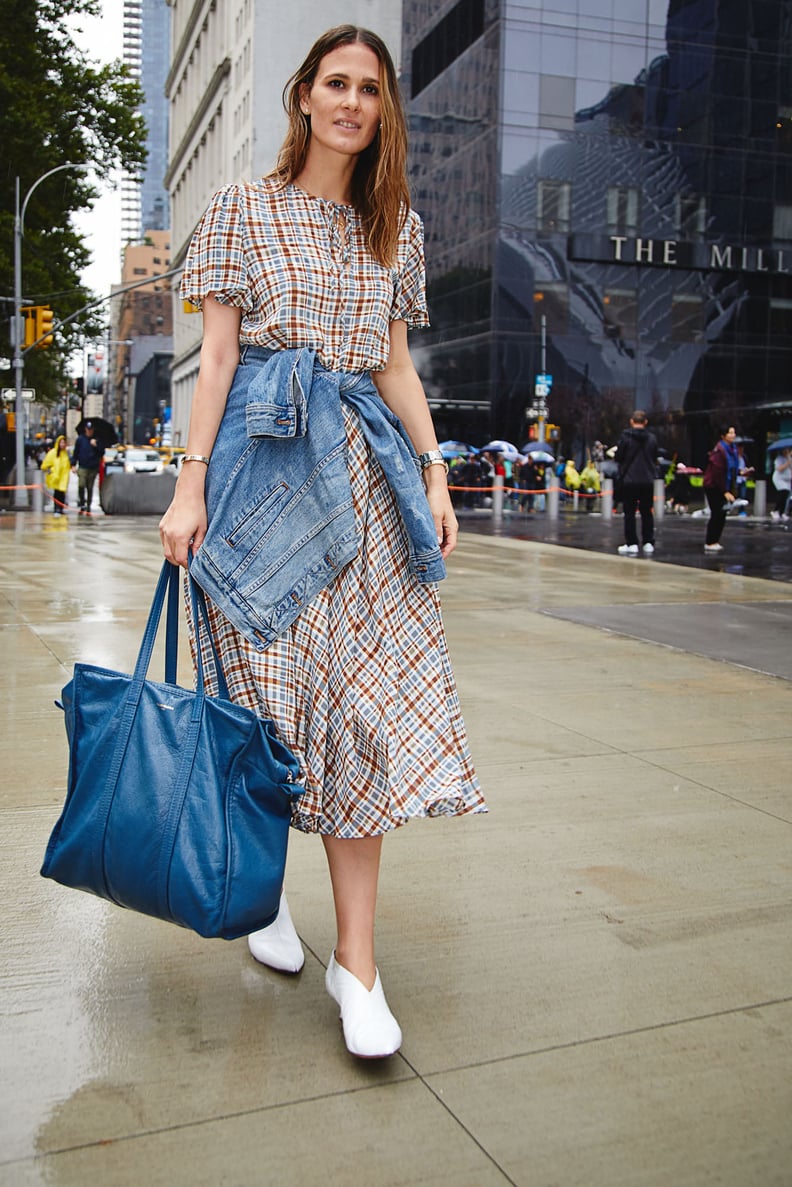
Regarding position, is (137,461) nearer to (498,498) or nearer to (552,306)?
(552,306)

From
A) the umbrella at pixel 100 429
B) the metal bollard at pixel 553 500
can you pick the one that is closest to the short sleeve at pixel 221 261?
the umbrella at pixel 100 429

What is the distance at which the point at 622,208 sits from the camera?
4428 centimetres

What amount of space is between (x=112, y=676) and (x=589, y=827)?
2002 mm

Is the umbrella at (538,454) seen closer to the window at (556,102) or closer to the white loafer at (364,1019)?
the window at (556,102)

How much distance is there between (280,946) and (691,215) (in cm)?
4635

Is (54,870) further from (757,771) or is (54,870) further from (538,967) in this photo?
(757,771)

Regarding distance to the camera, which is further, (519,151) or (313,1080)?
(519,151)

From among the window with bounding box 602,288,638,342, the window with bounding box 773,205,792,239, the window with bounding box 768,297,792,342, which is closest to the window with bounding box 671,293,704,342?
the window with bounding box 602,288,638,342

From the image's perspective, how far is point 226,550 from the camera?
8.21 feet

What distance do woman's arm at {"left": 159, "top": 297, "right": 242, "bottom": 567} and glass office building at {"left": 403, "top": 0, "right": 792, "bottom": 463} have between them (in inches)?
1605

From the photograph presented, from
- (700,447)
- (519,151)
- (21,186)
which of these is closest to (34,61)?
(21,186)

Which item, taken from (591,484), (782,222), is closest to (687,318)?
(782,222)

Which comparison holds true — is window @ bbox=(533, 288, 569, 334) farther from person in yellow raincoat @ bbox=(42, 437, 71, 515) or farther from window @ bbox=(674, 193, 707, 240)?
person in yellow raincoat @ bbox=(42, 437, 71, 515)

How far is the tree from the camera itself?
27.3 meters
